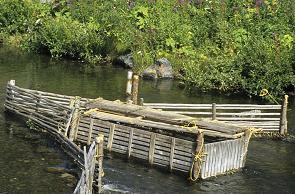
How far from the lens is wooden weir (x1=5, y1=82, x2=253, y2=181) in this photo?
21.3 meters

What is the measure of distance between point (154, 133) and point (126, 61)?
23280 mm

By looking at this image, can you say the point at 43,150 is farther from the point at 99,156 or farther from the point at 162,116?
the point at 99,156

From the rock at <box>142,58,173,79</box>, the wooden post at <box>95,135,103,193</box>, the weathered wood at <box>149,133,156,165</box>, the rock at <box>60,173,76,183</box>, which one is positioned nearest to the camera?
the wooden post at <box>95,135,103,193</box>

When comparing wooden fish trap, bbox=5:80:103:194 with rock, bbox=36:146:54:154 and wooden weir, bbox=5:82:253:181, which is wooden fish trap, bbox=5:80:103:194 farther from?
rock, bbox=36:146:54:154

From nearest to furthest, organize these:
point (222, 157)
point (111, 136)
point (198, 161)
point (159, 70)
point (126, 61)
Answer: point (198, 161) < point (222, 157) < point (111, 136) < point (159, 70) < point (126, 61)

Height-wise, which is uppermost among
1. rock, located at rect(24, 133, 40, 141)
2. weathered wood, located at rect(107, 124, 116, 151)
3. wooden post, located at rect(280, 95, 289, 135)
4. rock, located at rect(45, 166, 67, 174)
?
wooden post, located at rect(280, 95, 289, 135)

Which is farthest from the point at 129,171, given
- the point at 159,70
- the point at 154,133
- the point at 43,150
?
the point at 159,70

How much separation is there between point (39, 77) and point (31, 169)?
18.5 meters

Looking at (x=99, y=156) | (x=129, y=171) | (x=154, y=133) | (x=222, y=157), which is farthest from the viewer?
(x=129, y=171)

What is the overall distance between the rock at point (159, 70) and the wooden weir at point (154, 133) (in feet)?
49.3

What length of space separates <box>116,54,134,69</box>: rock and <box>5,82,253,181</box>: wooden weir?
17.6 metres

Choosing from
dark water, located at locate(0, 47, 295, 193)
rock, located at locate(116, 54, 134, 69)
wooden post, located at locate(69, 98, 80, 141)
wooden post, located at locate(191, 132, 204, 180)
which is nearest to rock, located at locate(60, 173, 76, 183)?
dark water, located at locate(0, 47, 295, 193)

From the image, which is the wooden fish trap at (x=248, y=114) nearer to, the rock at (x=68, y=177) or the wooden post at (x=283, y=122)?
the wooden post at (x=283, y=122)

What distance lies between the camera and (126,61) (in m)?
44.8
